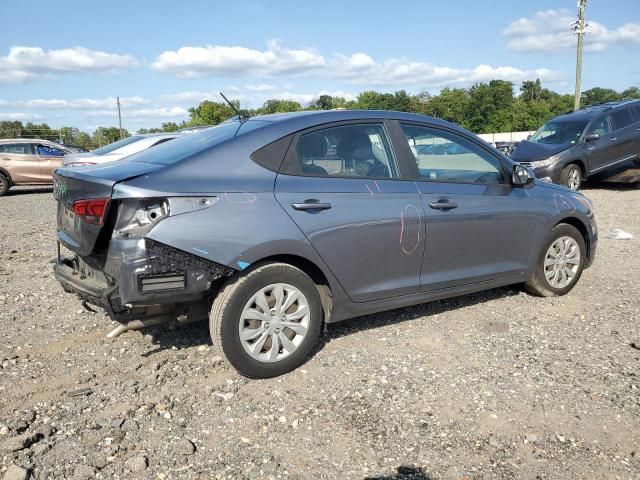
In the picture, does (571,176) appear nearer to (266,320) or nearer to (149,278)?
(266,320)

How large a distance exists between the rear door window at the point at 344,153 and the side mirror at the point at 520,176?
128cm

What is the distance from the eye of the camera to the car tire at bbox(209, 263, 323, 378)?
3.43 metres

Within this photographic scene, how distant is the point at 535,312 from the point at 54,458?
3.91m

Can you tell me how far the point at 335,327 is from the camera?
459 centimetres

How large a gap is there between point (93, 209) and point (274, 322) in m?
1.31

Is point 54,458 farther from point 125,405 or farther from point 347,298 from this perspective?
point 347,298

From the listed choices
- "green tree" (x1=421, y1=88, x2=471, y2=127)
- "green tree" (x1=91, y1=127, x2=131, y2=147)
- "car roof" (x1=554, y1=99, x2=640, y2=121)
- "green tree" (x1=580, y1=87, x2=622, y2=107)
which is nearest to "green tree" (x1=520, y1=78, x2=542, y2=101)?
"green tree" (x1=580, y1=87, x2=622, y2=107)

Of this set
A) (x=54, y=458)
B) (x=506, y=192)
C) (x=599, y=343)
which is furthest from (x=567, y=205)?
(x=54, y=458)

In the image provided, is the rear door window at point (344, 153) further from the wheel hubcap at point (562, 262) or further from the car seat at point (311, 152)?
the wheel hubcap at point (562, 262)

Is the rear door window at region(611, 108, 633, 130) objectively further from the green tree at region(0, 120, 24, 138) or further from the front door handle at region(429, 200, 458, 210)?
the green tree at region(0, 120, 24, 138)

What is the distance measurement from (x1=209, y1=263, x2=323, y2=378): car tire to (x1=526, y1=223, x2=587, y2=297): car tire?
2437mm

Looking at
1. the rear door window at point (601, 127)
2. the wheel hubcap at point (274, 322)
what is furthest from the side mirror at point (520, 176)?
the rear door window at point (601, 127)

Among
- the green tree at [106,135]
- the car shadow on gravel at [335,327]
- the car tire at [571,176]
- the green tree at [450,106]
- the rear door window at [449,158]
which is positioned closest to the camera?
the car shadow on gravel at [335,327]

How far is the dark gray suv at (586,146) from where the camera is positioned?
12.6m
